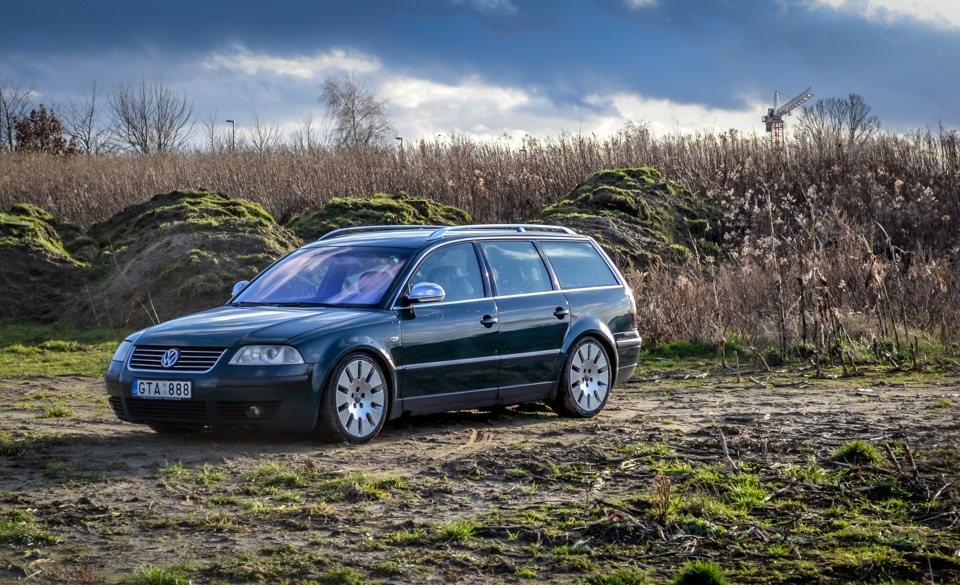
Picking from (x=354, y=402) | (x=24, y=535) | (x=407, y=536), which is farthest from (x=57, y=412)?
(x=407, y=536)

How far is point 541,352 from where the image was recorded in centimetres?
1130

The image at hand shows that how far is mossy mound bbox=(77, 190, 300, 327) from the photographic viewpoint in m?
20.6

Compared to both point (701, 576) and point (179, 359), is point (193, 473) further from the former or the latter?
point (701, 576)

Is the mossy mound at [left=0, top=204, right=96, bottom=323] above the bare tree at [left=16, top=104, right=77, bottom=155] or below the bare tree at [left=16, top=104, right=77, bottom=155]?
below

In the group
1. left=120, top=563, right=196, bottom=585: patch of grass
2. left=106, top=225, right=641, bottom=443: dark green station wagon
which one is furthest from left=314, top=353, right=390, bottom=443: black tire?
left=120, top=563, right=196, bottom=585: patch of grass

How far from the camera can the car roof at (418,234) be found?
11.0 m

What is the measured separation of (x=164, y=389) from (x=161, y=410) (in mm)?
173

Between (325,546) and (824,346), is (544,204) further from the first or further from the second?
(325,546)

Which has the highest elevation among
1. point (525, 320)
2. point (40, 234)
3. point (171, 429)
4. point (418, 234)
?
point (40, 234)

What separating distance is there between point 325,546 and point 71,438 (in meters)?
4.26

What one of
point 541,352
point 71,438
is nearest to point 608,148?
point 541,352

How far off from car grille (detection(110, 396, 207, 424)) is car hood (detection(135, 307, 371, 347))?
0.43 m

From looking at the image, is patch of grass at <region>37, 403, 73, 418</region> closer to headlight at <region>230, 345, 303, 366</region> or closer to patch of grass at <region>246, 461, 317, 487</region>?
headlight at <region>230, 345, 303, 366</region>

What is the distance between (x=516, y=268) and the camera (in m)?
11.5
